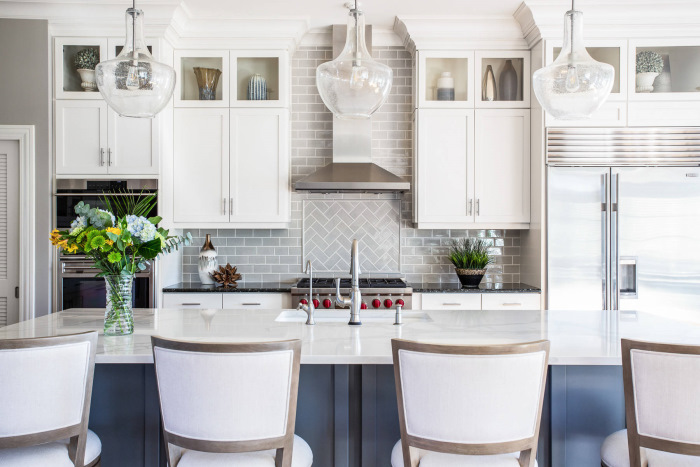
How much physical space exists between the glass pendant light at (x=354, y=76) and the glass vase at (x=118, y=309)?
3.59ft

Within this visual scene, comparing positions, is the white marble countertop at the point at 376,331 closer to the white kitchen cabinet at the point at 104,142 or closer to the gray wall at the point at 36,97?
the gray wall at the point at 36,97

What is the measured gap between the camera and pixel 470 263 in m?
4.06

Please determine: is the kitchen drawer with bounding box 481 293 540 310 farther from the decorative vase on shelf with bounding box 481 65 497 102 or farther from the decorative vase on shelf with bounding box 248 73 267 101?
the decorative vase on shelf with bounding box 248 73 267 101

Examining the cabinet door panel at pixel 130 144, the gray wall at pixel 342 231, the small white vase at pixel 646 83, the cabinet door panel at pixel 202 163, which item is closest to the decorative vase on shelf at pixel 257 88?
the cabinet door panel at pixel 202 163

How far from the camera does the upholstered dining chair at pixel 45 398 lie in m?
1.44

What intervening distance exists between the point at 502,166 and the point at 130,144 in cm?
273

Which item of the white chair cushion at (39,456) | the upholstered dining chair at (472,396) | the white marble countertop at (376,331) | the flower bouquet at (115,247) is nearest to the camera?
the upholstered dining chair at (472,396)

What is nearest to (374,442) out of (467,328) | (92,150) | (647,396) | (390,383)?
(390,383)

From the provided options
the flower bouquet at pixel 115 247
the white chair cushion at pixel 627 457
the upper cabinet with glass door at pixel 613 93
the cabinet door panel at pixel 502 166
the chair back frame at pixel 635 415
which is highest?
the upper cabinet with glass door at pixel 613 93

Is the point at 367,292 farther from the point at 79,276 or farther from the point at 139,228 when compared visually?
the point at 79,276

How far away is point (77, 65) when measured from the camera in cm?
375

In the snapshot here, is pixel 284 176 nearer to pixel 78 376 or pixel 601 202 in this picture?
pixel 601 202

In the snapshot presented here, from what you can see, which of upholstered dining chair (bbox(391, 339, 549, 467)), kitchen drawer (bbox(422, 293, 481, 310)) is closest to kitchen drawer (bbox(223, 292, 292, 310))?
kitchen drawer (bbox(422, 293, 481, 310))

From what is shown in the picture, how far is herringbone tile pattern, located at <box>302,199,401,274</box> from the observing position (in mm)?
4324
